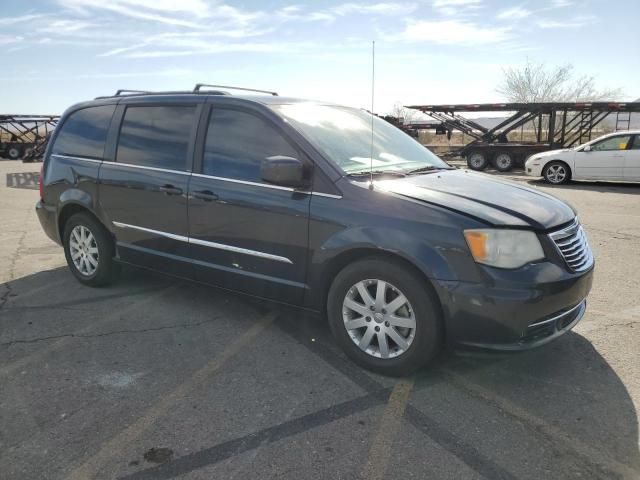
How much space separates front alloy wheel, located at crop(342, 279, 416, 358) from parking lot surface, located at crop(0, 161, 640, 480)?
0.20 meters

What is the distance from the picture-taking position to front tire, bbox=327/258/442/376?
304cm

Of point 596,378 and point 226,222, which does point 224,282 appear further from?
point 596,378

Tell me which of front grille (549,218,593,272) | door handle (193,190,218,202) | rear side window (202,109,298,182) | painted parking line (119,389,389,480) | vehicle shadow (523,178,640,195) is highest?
rear side window (202,109,298,182)

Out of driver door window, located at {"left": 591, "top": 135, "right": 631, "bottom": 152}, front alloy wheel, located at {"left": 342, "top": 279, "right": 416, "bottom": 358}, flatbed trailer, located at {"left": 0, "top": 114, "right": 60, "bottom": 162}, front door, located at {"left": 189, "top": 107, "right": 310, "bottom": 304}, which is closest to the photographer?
front alloy wheel, located at {"left": 342, "top": 279, "right": 416, "bottom": 358}

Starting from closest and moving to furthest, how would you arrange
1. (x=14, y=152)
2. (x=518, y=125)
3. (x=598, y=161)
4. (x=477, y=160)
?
1. (x=598, y=161)
2. (x=477, y=160)
3. (x=518, y=125)
4. (x=14, y=152)

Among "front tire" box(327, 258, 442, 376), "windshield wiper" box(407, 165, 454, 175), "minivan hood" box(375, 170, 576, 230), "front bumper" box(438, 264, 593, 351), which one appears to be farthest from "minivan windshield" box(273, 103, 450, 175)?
"front bumper" box(438, 264, 593, 351)

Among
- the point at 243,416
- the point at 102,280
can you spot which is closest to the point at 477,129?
the point at 102,280

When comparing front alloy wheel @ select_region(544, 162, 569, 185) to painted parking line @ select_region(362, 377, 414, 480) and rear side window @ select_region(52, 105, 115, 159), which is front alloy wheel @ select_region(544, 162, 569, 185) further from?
painted parking line @ select_region(362, 377, 414, 480)

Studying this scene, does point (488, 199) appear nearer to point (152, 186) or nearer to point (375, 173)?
point (375, 173)

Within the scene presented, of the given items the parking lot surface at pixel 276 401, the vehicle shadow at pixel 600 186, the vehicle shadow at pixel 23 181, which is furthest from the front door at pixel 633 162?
the vehicle shadow at pixel 23 181

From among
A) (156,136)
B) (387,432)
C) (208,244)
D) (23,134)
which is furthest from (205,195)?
(23,134)

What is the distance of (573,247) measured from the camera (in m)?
3.21

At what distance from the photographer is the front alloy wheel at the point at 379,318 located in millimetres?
3139

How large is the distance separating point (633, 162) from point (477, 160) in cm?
727
